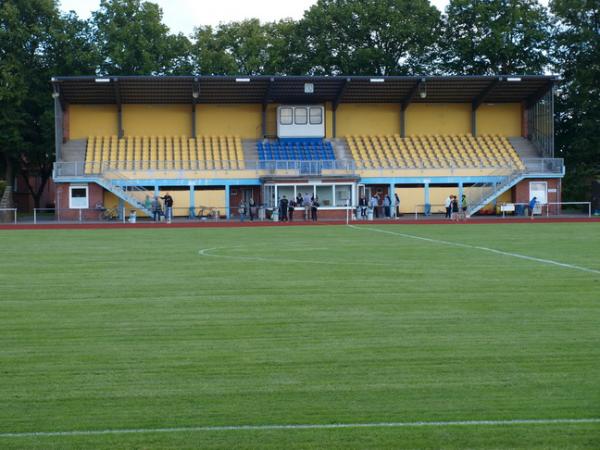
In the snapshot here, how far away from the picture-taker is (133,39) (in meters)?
66.3

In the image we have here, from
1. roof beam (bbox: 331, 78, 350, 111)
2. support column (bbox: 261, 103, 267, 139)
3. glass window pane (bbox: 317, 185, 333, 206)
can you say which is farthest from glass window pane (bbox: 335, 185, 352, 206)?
support column (bbox: 261, 103, 267, 139)

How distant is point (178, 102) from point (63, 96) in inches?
Result: 285

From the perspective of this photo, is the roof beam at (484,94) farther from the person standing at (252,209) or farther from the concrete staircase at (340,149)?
the person standing at (252,209)

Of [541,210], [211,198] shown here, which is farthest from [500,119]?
[211,198]

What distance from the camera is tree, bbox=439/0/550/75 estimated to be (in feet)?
219

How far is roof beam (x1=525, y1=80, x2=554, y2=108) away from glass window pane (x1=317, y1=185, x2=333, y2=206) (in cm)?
1580

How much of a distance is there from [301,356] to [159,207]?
4258cm

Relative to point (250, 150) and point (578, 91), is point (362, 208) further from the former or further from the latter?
point (578, 91)

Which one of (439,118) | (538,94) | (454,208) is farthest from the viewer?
(439,118)

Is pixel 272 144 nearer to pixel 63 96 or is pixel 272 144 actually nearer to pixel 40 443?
pixel 63 96

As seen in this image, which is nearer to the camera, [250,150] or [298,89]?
[298,89]

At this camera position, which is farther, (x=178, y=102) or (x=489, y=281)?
(x=178, y=102)

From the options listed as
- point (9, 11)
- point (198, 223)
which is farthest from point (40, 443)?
point (9, 11)

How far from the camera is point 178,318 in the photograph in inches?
443
